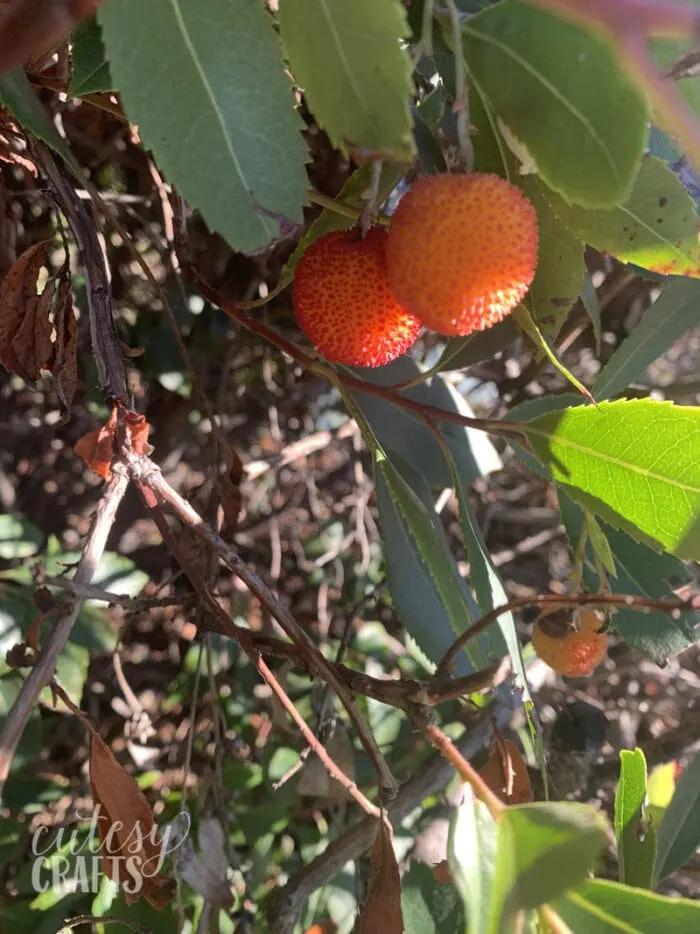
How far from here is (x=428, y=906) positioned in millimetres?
1081

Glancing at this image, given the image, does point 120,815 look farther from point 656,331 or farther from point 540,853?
point 656,331

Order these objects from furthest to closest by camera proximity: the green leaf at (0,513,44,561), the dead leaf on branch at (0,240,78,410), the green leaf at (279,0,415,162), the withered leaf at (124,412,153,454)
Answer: the green leaf at (0,513,44,561)
the dead leaf on branch at (0,240,78,410)
the withered leaf at (124,412,153,454)
the green leaf at (279,0,415,162)

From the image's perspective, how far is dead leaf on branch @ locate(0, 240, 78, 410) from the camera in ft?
2.53

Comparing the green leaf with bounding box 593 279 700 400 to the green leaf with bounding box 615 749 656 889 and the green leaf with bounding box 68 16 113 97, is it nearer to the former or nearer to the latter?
the green leaf with bounding box 615 749 656 889

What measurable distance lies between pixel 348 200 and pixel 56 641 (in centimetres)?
48

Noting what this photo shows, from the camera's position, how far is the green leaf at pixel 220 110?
480 millimetres

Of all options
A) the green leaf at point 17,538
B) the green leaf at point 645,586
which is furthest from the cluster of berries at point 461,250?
the green leaf at point 17,538

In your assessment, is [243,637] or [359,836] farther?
[359,836]

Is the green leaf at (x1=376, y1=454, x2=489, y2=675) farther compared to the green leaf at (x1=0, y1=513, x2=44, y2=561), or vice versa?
the green leaf at (x1=0, y1=513, x2=44, y2=561)

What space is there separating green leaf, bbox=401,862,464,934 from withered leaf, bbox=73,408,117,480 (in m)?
0.76

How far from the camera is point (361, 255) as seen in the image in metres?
0.66

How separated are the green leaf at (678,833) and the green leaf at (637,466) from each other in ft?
1.44

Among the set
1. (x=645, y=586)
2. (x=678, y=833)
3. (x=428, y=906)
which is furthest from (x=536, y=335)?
(x=428, y=906)

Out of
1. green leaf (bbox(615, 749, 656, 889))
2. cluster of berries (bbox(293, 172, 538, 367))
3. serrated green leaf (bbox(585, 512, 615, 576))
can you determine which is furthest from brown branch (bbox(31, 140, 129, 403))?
green leaf (bbox(615, 749, 656, 889))
